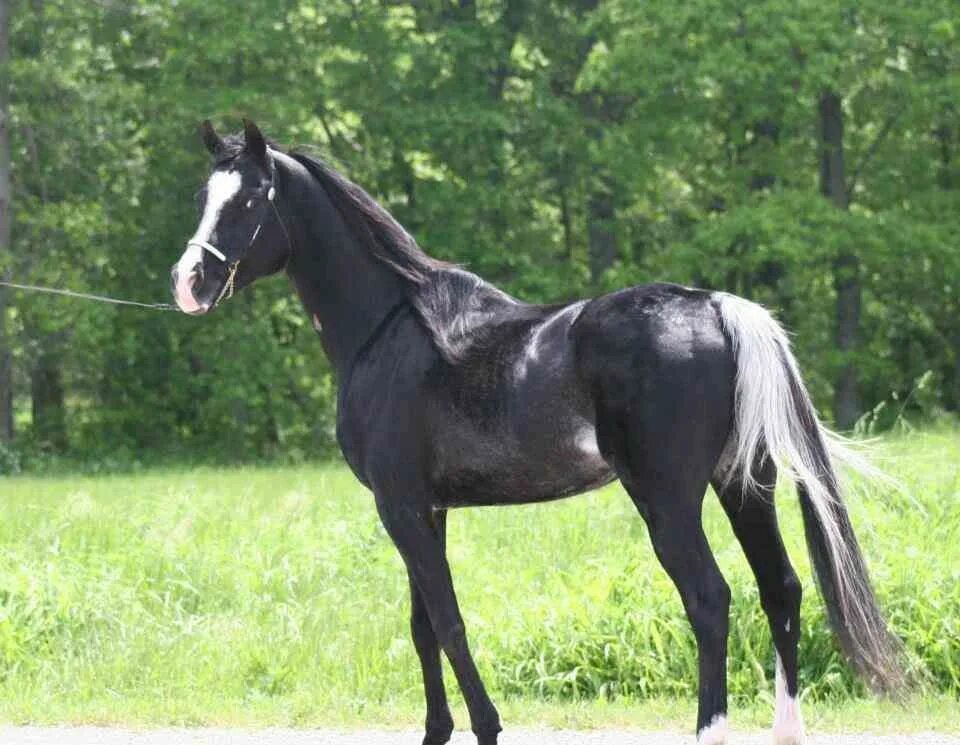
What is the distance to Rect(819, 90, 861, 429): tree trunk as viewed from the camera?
24.6m

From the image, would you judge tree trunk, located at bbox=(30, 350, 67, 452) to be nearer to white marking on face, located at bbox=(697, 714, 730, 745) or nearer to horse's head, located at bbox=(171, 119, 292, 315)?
horse's head, located at bbox=(171, 119, 292, 315)

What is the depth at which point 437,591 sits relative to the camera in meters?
5.35

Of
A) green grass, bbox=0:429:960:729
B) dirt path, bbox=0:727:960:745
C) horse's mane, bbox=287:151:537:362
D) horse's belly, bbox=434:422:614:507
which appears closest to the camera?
horse's belly, bbox=434:422:614:507

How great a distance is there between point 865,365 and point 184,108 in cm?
1193

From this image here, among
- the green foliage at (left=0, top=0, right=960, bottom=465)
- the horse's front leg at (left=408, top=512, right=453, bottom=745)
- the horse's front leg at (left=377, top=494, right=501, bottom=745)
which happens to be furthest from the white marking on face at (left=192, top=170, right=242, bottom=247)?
the green foliage at (left=0, top=0, right=960, bottom=465)

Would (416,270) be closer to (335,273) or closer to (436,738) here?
(335,273)

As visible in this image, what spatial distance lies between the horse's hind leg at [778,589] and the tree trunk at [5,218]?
65.0 feet

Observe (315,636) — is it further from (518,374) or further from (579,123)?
(579,123)

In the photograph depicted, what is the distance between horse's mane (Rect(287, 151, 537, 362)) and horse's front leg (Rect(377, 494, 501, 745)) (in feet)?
2.28

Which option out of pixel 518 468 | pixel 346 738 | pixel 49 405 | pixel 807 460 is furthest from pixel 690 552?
pixel 49 405

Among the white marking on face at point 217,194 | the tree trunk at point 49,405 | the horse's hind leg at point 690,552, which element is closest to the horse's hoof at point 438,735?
the horse's hind leg at point 690,552

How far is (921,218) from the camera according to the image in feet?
81.9

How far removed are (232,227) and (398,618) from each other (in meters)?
3.23

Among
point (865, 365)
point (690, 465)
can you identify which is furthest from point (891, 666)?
point (865, 365)
